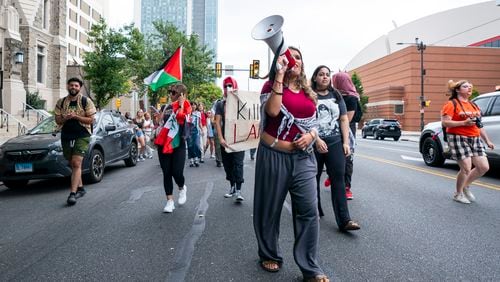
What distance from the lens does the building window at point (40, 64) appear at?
97.4ft

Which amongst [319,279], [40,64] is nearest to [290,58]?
[319,279]

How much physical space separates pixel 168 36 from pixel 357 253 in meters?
34.3

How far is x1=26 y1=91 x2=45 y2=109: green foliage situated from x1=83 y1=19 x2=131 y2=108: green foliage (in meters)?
5.80

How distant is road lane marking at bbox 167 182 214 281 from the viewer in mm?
3340

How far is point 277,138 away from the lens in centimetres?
321

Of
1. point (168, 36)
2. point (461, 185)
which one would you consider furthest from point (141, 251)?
point (168, 36)

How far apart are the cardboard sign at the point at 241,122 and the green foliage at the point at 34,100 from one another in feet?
84.5

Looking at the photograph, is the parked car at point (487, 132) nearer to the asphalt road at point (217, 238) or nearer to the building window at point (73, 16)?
the asphalt road at point (217, 238)

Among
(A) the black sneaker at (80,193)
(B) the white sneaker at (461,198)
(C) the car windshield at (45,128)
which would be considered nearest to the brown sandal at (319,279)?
(B) the white sneaker at (461,198)

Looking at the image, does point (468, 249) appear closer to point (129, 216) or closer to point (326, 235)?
point (326, 235)

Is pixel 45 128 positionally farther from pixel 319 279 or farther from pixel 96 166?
pixel 319 279

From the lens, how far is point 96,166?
8422mm

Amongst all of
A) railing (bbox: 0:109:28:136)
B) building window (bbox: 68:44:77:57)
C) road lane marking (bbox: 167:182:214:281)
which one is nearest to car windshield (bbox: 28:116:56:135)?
road lane marking (bbox: 167:182:214:281)

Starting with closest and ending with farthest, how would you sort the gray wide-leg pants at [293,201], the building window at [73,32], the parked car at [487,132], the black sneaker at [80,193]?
the gray wide-leg pants at [293,201]
the black sneaker at [80,193]
the parked car at [487,132]
the building window at [73,32]
